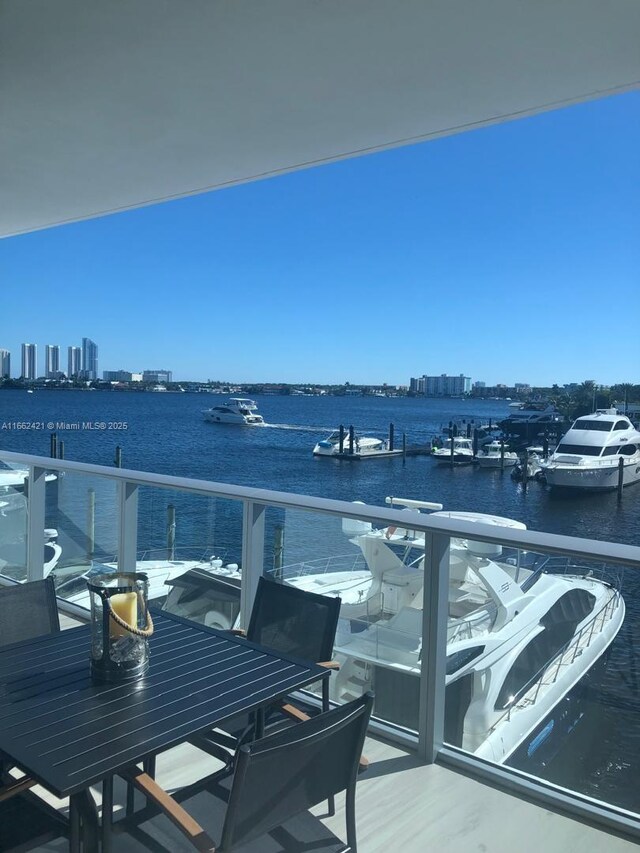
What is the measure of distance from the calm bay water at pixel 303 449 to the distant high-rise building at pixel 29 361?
642cm

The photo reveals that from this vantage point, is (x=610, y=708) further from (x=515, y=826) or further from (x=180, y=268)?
(x=180, y=268)

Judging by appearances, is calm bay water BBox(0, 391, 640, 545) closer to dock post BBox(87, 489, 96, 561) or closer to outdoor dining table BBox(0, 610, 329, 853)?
dock post BBox(87, 489, 96, 561)

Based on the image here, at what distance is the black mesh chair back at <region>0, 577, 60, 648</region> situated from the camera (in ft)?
7.23

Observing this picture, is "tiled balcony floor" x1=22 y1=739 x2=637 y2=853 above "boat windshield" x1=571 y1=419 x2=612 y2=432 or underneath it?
above

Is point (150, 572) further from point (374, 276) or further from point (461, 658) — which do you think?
point (374, 276)

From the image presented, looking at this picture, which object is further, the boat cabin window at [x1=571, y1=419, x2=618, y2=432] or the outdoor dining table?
the boat cabin window at [x1=571, y1=419, x2=618, y2=432]

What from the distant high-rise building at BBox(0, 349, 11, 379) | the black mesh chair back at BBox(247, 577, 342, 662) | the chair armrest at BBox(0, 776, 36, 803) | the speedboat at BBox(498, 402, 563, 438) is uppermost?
the distant high-rise building at BBox(0, 349, 11, 379)

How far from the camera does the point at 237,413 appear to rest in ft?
186

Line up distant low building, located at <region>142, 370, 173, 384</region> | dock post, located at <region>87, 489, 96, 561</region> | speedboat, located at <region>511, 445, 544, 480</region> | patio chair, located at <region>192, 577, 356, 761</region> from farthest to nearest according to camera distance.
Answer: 1. distant low building, located at <region>142, 370, 173, 384</region>
2. speedboat, located at <region>511, 445, 544, 480</region>
3. dock post, located at <region>87, 489, 96, 561</region>
4. patio chair, located at <region>192, 577, 356, 761</region>

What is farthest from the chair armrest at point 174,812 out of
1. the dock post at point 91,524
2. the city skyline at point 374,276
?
the city skyline at point 374,276

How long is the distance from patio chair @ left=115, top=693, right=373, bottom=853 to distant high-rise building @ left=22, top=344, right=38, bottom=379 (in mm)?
38476

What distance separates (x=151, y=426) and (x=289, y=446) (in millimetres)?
12875

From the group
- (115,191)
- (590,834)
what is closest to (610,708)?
(590,834)

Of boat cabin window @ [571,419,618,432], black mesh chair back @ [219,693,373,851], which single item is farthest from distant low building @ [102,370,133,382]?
black mesh chair back @ [219,693,373,851]
